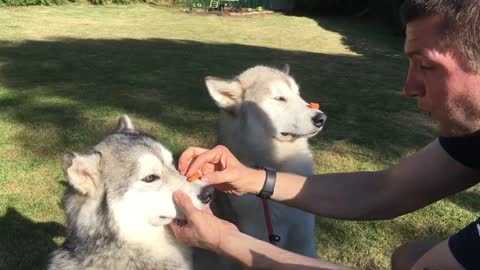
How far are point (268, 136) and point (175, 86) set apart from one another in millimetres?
5114

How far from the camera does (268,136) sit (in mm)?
3510

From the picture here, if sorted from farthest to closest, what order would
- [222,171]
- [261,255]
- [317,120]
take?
[317,120] < [222,171] < [261,255]

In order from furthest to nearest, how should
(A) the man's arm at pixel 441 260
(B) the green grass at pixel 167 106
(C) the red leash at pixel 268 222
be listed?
(B) the green grass at pixel 167 106 < (C) the red leash at pixel 268 222 < (A) the man's arm at pixel 441 260

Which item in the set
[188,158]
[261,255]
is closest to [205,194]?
[188,158]

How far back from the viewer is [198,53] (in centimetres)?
1248

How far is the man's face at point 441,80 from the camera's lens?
151 centimetres

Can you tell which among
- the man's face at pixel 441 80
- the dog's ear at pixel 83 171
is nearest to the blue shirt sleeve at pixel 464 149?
the man's face at pixel 441 80

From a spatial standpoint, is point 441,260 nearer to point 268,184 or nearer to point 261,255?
point 261,255

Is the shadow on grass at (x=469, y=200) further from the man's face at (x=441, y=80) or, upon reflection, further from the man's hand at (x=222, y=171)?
the man's face at (x=441, y=80)

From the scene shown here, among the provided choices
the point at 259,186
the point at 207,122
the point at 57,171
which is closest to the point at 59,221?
the point at 57,171

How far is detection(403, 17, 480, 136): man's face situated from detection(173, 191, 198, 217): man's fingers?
103 cm

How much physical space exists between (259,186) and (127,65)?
8174mm

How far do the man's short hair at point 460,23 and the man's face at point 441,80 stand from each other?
2cm

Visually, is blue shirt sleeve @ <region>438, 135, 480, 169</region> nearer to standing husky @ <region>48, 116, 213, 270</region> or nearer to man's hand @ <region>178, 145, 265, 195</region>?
man's hand @ <region>178, 145, 265, 195</region>
